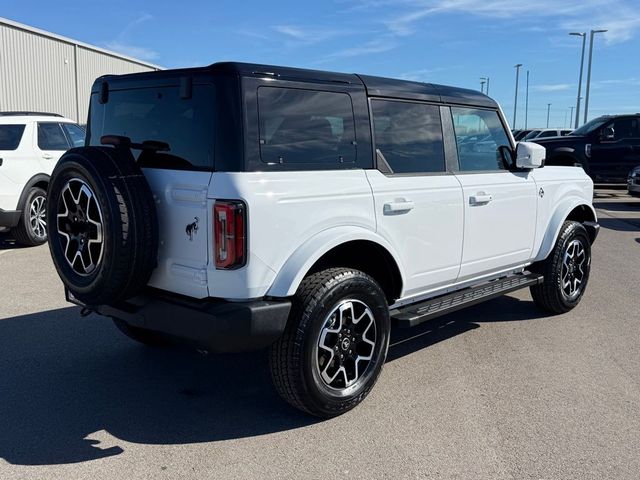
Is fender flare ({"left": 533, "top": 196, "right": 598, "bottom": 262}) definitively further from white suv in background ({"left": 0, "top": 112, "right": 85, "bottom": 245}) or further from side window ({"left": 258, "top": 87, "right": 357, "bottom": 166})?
white suv in background ({"left": 0, "top": 112, "right": 85, "bottom": 245})

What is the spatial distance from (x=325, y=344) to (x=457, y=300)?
135 centimetres

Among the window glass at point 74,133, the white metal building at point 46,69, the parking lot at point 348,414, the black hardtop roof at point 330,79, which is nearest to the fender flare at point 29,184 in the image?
the window glass at point 74,133

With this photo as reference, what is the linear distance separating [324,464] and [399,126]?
88.3 inches

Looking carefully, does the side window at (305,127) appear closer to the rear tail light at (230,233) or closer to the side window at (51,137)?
the rear tail light at (230,233)

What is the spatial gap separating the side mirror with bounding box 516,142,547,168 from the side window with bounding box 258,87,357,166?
1.82 m

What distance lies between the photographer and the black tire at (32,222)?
28.3 feet

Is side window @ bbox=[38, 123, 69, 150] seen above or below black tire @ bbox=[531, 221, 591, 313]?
above

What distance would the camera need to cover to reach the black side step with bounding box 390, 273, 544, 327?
410 centimetres

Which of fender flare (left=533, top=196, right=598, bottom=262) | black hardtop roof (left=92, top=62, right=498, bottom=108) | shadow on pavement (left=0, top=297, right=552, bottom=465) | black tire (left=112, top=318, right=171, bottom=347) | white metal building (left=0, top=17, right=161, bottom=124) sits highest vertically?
white metal building (left=0, top=17, right=161, bottom=124)

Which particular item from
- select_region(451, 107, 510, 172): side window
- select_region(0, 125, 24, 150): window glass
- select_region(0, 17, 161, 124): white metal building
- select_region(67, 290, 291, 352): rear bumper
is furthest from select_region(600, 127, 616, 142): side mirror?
select_region(0, 17, 161, 124): white metal building

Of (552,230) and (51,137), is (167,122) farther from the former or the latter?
(51,137)

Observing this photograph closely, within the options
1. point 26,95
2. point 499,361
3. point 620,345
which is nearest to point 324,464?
point 499,361

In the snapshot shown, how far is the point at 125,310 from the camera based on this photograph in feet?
11.4

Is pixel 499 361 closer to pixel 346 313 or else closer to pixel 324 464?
pixel 346 313
